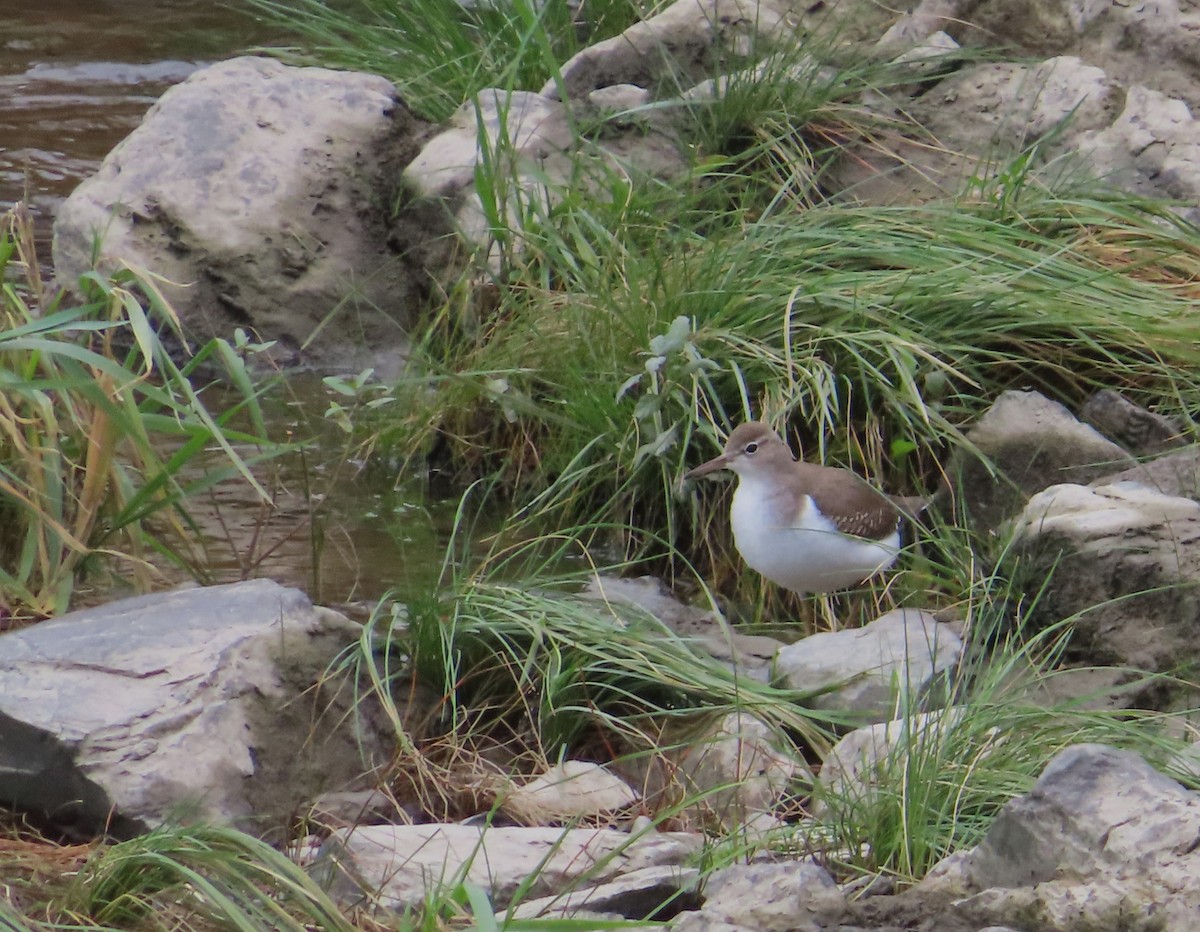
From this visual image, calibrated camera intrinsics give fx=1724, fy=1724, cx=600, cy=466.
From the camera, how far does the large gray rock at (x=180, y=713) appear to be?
355 cm

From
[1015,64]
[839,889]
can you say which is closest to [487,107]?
[1015,64]

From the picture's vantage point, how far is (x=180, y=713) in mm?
3705

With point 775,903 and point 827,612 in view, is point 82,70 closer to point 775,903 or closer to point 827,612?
point 827,612

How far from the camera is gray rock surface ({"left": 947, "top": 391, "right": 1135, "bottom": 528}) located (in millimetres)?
4832

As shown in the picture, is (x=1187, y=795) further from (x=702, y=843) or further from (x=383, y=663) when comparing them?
(x=383, y=663)

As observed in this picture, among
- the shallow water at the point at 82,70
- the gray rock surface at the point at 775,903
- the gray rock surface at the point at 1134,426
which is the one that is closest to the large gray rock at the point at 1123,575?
the gray rock surface at the point at 1134,426

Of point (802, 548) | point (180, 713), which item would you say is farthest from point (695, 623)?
point (180, 713)

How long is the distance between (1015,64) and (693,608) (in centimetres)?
300

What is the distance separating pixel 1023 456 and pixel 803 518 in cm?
75

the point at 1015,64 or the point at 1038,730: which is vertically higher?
the point at 1015,64

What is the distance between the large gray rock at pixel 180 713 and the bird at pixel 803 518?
1141 millimetres

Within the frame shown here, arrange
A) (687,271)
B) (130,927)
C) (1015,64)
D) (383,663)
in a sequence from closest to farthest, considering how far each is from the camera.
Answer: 1. (130,927)
2. (383,663)
3. (687,271)
4. (1015,64)

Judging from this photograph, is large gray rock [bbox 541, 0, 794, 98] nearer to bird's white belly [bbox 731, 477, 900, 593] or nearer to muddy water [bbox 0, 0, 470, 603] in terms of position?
muddy water [bbox 0, 0, 470, 603]

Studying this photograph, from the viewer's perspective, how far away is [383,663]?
421cm
